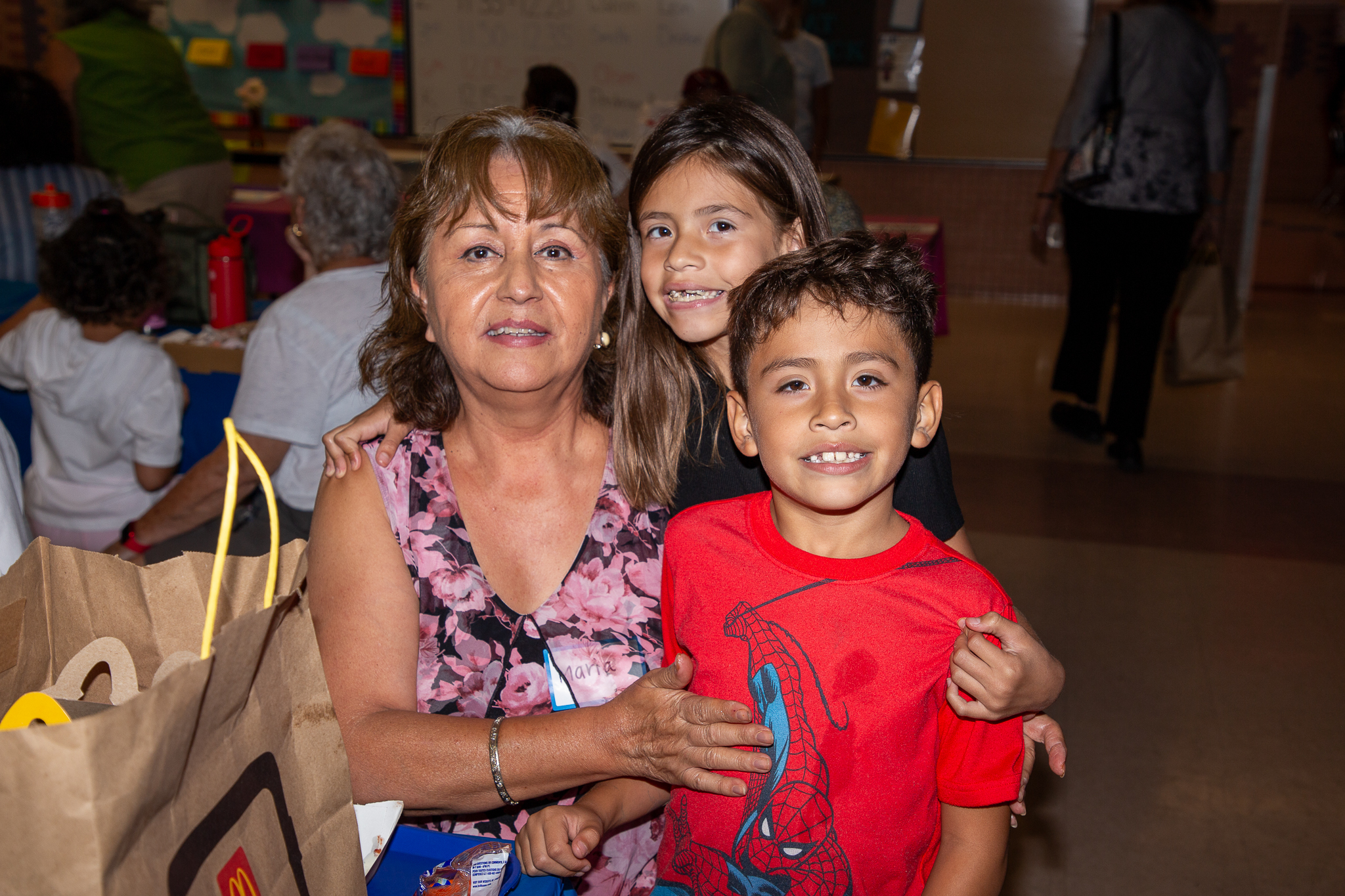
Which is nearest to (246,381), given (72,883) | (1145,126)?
(72,883)

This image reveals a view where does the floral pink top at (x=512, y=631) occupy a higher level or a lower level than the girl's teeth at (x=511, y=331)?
lower

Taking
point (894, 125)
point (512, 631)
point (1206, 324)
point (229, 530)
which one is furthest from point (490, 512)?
point (894, 125)

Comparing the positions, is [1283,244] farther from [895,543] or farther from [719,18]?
[895,543]

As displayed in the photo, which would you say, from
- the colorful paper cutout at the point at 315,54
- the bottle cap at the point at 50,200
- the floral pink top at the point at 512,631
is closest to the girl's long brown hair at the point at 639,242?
the floral pink top at the point at 512,631

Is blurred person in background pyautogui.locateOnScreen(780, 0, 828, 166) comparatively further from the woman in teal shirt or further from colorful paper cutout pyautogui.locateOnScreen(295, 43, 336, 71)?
colorful paper cutout pyautogui.locateOnScreen(295, 43, 336, 71)

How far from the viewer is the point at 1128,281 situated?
4.58m

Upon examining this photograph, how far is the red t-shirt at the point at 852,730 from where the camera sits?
1.11 m

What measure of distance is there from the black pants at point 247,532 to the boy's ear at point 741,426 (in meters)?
1.44

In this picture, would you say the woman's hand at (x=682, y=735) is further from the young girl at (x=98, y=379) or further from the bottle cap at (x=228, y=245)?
the bottle cap at (x=228, y=245)

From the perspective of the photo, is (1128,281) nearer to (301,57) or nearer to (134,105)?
(134,105)

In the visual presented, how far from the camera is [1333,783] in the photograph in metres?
2.59

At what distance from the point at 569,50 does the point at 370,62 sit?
1599 millimetres

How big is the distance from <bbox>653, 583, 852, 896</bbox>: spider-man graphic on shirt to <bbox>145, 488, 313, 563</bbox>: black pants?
1.57 meters

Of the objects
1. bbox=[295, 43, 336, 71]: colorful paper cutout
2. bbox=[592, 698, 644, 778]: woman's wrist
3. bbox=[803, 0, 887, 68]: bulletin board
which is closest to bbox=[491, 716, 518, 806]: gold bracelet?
bbox=[592, 698, 644, 778]: woman's wrist
